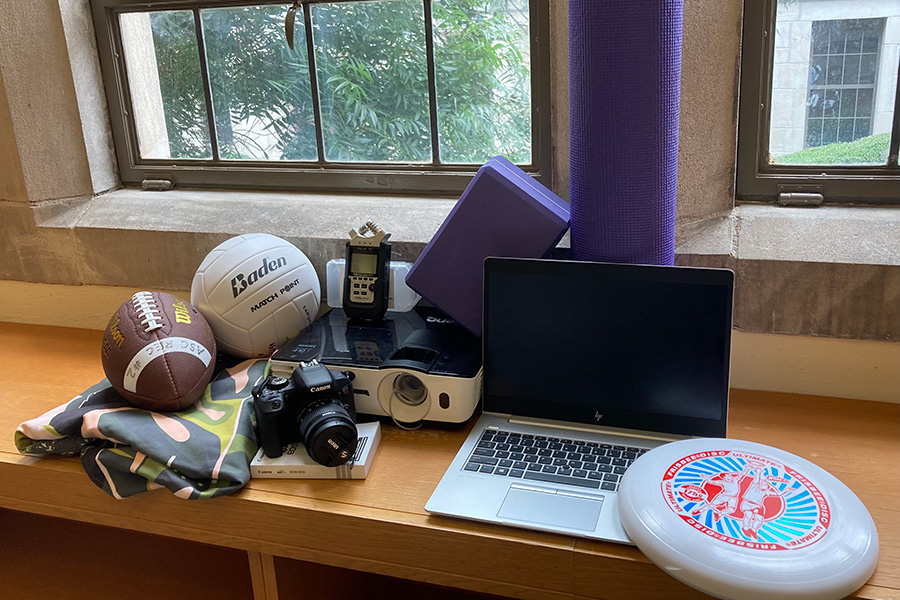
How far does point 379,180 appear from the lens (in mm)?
1818

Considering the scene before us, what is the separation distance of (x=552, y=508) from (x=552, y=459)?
118 millimetres

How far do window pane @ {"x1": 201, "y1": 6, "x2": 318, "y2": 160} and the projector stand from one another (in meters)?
0.61

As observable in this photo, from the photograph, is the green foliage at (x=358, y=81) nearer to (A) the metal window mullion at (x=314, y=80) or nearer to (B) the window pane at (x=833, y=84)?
(A) the metal window mullion at (x=314, y=80)

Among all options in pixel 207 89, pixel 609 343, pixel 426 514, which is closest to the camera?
pixel 426 514

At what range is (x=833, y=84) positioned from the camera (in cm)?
148

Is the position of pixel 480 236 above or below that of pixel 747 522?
above

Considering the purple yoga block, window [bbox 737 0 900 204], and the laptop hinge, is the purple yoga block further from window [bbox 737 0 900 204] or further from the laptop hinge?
window [bbox 737 0 900 204]

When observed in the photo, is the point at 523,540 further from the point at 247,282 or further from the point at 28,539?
the point at 28,539

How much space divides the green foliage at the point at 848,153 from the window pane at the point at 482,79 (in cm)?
55

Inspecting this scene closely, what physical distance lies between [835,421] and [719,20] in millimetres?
747

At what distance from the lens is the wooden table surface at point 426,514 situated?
3.40 feet

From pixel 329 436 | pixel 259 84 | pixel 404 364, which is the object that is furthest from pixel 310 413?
pixel 259 84

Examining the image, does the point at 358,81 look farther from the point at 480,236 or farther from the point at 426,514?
the point at 426,514

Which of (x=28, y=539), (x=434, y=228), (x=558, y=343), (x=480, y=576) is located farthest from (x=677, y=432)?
(x=28, y=539)
